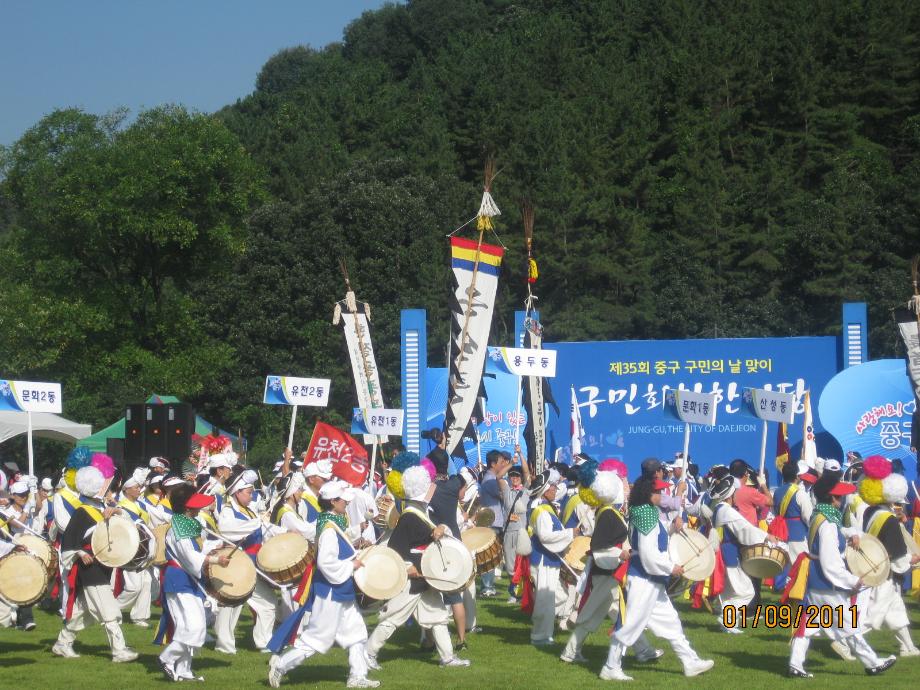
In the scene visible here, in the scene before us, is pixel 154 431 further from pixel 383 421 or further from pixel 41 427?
pixel 383 421

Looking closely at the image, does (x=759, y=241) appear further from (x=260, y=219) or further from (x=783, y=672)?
(x=783, y=672)

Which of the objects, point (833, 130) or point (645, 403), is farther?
point (833, 130)

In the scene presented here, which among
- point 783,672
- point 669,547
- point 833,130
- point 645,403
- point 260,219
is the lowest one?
point 783,672

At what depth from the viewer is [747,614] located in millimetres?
12789

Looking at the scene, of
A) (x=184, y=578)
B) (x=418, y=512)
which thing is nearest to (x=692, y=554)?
(x=418, y=512)

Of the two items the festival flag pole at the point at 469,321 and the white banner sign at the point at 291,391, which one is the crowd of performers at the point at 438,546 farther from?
the white banner sign at the point at 291,391

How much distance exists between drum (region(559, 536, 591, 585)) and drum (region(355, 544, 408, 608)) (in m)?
2.54

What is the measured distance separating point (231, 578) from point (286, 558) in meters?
0.52

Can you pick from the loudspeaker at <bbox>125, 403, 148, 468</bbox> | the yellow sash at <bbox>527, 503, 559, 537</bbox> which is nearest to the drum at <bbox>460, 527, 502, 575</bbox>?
the yellow sash at <bbox>527, 503, 559, 537</bbox>

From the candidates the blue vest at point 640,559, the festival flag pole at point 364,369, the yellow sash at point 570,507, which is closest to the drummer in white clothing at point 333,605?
the blue vest at point 640,559

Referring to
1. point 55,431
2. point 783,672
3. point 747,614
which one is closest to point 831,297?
point 55,431

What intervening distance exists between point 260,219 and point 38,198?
293 inches

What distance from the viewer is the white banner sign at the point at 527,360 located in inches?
680

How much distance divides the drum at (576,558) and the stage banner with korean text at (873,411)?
37.0 ft
